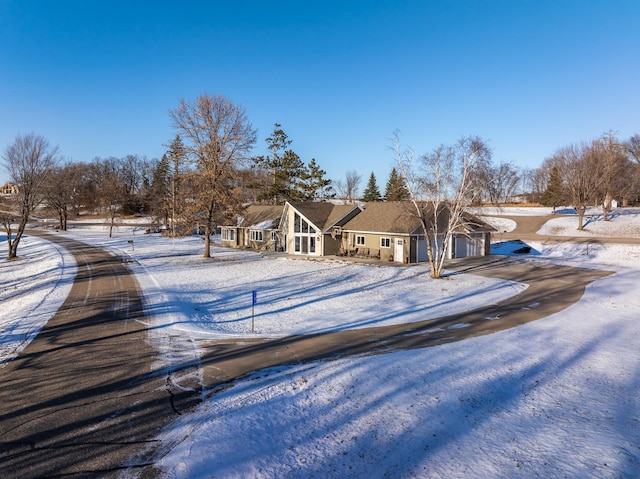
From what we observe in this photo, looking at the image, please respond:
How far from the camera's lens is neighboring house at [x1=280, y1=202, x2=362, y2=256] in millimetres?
34344

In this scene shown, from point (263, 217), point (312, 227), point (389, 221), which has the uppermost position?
point (263, 217)

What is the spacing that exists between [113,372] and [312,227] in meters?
25.9

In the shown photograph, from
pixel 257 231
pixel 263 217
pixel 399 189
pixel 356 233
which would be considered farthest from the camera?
pixel 263 217

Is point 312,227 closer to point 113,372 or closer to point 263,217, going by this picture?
point 263,217

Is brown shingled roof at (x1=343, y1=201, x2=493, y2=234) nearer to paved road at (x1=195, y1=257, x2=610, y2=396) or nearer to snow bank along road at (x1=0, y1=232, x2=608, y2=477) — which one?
paved road at (x1=195, y1=257, x2=610, y2=396)

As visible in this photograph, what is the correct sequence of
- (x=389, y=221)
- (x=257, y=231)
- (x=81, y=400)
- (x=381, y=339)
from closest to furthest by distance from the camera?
(x=81, y=400) < (x=381, y=339) < (x=389, y=221) < (x=257, y=231)

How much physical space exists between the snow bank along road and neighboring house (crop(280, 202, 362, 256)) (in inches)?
722

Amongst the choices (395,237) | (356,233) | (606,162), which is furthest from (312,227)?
(606,162)

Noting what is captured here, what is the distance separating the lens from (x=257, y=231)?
39.8 metres

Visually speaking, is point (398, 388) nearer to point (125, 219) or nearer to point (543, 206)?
point (543, 206)

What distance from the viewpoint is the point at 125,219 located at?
81.2 m

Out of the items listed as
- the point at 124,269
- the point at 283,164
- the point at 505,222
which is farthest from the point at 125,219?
the point at 505,222

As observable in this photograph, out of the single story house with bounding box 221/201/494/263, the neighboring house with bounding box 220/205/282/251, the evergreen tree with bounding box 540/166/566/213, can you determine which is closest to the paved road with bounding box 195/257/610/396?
the single story house with bounding box 221/201/494/263

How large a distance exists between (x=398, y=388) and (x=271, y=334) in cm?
528
